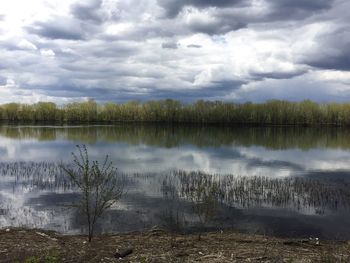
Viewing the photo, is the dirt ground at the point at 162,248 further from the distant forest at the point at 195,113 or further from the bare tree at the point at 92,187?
the distant forest at the point at 195,113

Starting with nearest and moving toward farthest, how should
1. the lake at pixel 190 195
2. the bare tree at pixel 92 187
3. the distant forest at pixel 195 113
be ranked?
1. the bare tree at pixel 92 187
2. the lake at pixel 190 195
3. the distant forest at pixel 195 113

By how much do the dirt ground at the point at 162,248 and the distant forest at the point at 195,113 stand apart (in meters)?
149

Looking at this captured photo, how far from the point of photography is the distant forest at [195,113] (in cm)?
16350

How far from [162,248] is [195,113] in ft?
514

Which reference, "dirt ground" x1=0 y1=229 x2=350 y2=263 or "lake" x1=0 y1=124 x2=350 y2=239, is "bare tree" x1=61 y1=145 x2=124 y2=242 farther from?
"dirt ground" x1=0 y1=229 x2=350 y2=263

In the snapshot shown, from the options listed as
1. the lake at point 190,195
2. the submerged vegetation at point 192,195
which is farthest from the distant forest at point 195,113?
the submerged vegetation at point 192,195

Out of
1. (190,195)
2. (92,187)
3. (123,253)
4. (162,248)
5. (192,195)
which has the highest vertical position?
(92,187)

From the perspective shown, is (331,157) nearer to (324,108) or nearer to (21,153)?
(21,153)

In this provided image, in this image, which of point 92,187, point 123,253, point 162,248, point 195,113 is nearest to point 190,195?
point 92,187

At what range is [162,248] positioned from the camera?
12.8m

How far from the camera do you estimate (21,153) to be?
159 ft

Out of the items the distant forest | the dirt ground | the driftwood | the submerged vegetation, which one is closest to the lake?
the submerged vegetation

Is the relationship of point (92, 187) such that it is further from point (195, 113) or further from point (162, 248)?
point (195, 113)

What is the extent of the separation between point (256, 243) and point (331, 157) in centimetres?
4105
